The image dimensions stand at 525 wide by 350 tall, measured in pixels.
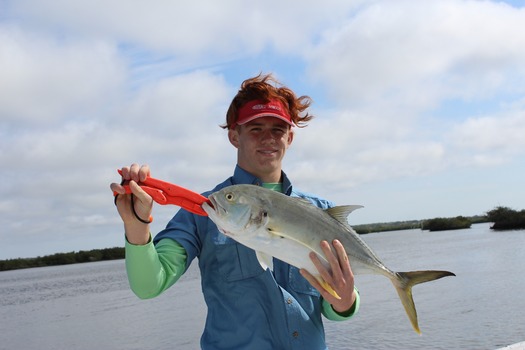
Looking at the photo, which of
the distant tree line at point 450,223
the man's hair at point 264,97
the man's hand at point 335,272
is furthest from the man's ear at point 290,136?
the distant tree line at point 450,223

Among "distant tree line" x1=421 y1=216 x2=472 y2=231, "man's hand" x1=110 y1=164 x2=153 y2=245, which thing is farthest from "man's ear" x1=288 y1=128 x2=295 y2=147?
"distant tree line" x1=421 y1=216 x2=472 y2=231

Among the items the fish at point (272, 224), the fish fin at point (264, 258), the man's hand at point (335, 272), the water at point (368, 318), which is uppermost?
the fish at point (272, 224)

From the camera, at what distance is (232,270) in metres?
3.82

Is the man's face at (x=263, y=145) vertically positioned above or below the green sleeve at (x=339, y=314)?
above

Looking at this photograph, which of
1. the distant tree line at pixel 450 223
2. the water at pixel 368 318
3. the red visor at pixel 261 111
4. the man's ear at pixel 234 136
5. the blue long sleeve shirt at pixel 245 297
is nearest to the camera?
the blue long sleeve shirt at pixel 245 297

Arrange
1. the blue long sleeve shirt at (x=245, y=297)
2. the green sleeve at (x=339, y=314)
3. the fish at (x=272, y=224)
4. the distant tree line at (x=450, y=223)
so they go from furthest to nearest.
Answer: the distant tree line at (x=450, y=223) → the green sleeve at (x=339, y=314) → the blue long sleeve shirt at (x=245, y=297) → the fish at (x=272, y=224)

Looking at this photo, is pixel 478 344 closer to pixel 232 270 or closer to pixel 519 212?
pixel 232 270

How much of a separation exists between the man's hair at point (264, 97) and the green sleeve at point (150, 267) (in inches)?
47.5

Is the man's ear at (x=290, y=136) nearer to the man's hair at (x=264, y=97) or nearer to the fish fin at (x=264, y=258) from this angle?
the man's hair at (x=264, y=97)

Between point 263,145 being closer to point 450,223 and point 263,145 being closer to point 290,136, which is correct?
point 290,136

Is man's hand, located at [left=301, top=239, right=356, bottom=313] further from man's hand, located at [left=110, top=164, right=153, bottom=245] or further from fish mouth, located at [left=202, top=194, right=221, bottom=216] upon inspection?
man's hand, located at [left=110, top=164, right=153, bottom=245]

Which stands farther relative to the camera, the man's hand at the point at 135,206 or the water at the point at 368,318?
the water at the point at 368,318

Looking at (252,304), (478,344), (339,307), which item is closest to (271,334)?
(252,304)

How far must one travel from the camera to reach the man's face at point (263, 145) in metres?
4.09
